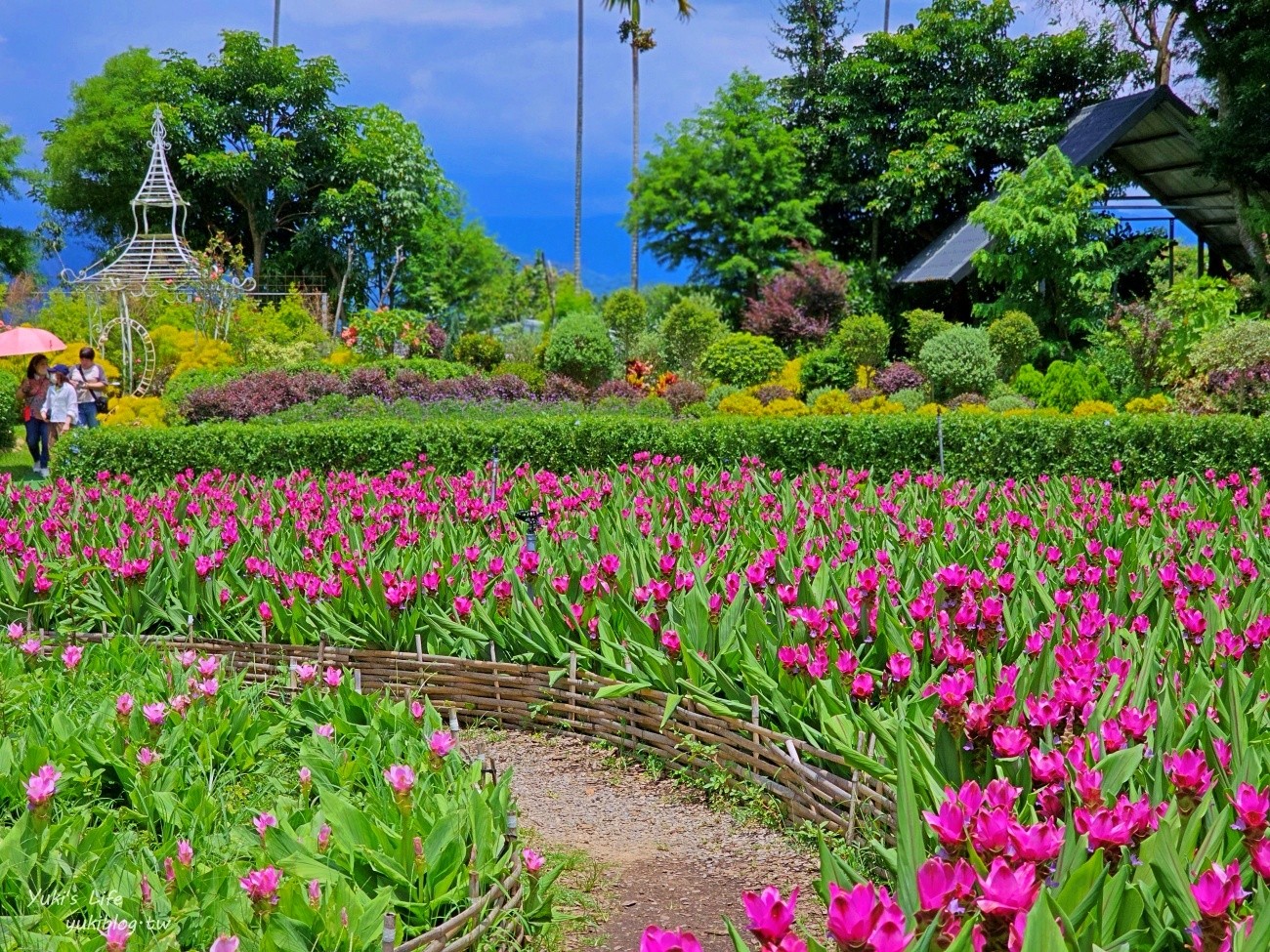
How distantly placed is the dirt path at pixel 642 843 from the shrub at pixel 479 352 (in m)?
19.9

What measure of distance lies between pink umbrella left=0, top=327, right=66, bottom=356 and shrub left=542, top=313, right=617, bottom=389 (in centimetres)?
789

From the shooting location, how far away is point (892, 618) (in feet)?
11.3

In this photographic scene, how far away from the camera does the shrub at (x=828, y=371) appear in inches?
752

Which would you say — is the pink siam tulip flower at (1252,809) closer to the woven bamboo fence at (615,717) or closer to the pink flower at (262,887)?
the woven bamboo fence at (615,717)

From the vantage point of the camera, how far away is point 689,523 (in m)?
5.60

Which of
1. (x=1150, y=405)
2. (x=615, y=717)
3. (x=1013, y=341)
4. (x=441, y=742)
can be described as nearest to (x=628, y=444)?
(x=1150, y=405)

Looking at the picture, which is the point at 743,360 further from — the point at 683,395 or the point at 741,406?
the point at 741,406

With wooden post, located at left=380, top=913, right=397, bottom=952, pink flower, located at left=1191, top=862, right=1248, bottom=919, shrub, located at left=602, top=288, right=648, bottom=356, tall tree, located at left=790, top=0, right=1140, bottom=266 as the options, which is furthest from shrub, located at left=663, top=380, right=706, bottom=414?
pink flower, located at left=1191, top=862, right=1248, bottom=919

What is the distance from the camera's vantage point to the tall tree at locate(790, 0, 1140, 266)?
2334cm

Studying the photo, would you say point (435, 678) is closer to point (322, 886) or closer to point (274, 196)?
point (322, 886)

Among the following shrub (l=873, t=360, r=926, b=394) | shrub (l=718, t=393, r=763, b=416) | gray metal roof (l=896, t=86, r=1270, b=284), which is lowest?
shrub (l=718, t=393, r=763, b=416)

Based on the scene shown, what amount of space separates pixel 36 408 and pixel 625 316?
42.1 feet

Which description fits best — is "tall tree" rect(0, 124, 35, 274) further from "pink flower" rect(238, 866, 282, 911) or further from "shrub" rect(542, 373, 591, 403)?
"pink flower" rect(238, 866, 282, 911)

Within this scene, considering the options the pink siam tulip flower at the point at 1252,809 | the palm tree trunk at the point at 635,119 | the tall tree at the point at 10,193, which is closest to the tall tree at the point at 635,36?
the palm tree trunk at the point at 635,119
